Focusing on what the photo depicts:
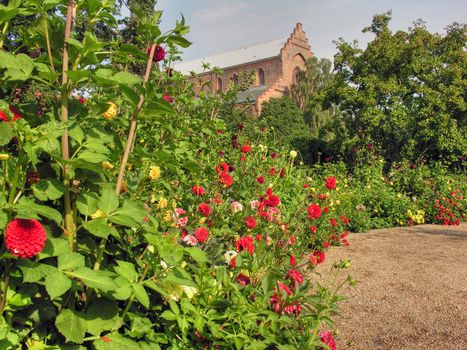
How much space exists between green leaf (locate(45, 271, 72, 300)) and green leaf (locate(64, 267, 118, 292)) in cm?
2

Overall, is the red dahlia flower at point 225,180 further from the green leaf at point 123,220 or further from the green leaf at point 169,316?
the green leaf at point 123,220

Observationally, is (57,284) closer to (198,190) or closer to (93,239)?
(93,239)

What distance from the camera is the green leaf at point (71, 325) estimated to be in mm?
1153

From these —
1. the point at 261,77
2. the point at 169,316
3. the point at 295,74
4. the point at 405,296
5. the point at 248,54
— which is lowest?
the point at 405,296

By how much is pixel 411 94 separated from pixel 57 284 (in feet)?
57.5

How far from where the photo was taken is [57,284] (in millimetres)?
1059

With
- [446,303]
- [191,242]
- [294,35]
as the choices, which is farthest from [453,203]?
[294,35]

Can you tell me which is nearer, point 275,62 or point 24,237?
point 24,237

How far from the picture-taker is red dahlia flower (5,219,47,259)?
97cm

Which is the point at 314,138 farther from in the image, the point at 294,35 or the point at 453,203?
the point at 294,35

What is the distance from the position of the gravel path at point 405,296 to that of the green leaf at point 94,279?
3.90 feet

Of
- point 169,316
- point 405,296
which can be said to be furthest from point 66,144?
point 405,296

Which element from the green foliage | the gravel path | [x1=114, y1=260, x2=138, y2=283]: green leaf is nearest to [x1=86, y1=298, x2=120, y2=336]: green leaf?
[x1=114, y1=260, x2=138, y2=283]: green leaf

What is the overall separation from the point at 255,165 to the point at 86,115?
264 cm
